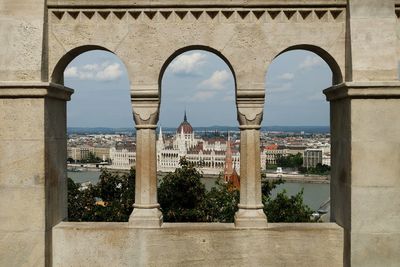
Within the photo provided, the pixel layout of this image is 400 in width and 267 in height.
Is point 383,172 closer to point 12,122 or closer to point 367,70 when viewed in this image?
point 367,70

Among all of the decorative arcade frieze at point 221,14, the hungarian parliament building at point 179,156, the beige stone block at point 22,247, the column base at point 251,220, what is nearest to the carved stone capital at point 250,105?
the decorative arcade frieze at point 221,14

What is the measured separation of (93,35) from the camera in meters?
6.21

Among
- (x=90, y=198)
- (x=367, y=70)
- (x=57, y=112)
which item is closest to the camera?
(x=367, y=70)

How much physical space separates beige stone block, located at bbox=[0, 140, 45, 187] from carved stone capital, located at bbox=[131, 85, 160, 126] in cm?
121

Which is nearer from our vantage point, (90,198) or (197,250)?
(197,250)

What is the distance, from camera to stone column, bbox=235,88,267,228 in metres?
6.17

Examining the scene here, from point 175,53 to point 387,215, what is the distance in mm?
3251

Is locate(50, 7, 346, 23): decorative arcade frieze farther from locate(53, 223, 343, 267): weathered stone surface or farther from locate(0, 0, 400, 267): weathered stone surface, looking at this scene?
locate(53, 223, 343, 267): weathered stone surface

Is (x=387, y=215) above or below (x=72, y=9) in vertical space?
below

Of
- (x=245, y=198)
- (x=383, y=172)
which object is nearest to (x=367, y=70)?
(x=383, y=172)

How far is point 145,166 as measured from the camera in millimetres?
6227

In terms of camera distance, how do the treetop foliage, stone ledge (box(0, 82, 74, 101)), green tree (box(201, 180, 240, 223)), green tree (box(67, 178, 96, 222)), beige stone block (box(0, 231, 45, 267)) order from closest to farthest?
stone ledge (box(0, 82, 74, 101)), beige stone block (box(0, 231, 45, 267)), the treetop foliage, green tree (box(201, 180, 240, 223)), green tree (box(67, 178, 96, 222))

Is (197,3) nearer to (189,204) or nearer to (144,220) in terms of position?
(144,220)

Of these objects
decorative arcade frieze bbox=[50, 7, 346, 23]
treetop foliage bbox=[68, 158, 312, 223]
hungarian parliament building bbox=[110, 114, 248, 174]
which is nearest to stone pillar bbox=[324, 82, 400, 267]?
decorative arcade frieze bbox=[50, 7, 346, 23]
